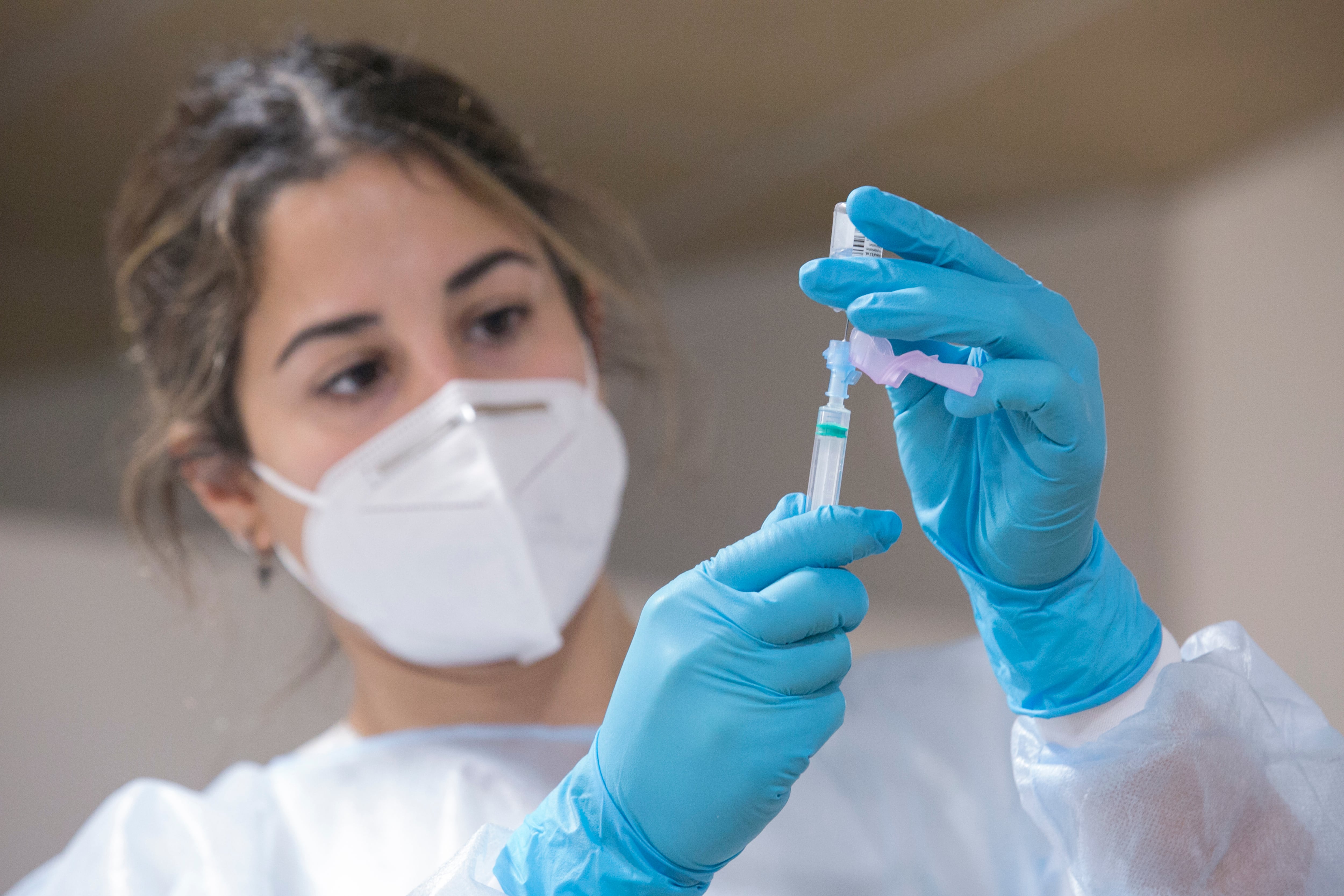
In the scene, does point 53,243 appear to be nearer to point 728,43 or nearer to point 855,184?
point 728,43

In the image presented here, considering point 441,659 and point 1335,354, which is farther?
point 1335,354

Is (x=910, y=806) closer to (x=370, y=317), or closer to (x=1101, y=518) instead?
(x=370, y=317)

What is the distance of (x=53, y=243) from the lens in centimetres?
224

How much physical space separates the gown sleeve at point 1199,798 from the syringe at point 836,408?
0.85 ft

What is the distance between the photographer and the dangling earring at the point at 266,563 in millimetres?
1283

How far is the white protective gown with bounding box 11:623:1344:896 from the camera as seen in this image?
74 cm

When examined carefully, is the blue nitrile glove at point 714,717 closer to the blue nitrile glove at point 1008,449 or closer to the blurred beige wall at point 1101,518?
the blue nitrile glove at point 1008,449

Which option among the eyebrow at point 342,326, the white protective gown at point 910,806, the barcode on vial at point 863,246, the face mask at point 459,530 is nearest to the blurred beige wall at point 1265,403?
the white protective gown at point 910,806

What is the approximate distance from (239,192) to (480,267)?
29 centimetres

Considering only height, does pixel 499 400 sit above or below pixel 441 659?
above

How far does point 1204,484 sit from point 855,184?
93 centimetres

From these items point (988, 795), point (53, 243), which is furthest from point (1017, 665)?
point (53, 243)

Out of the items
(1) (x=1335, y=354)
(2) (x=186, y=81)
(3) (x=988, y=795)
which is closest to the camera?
(3) (x=988, y=795)

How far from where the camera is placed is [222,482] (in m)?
1.23
